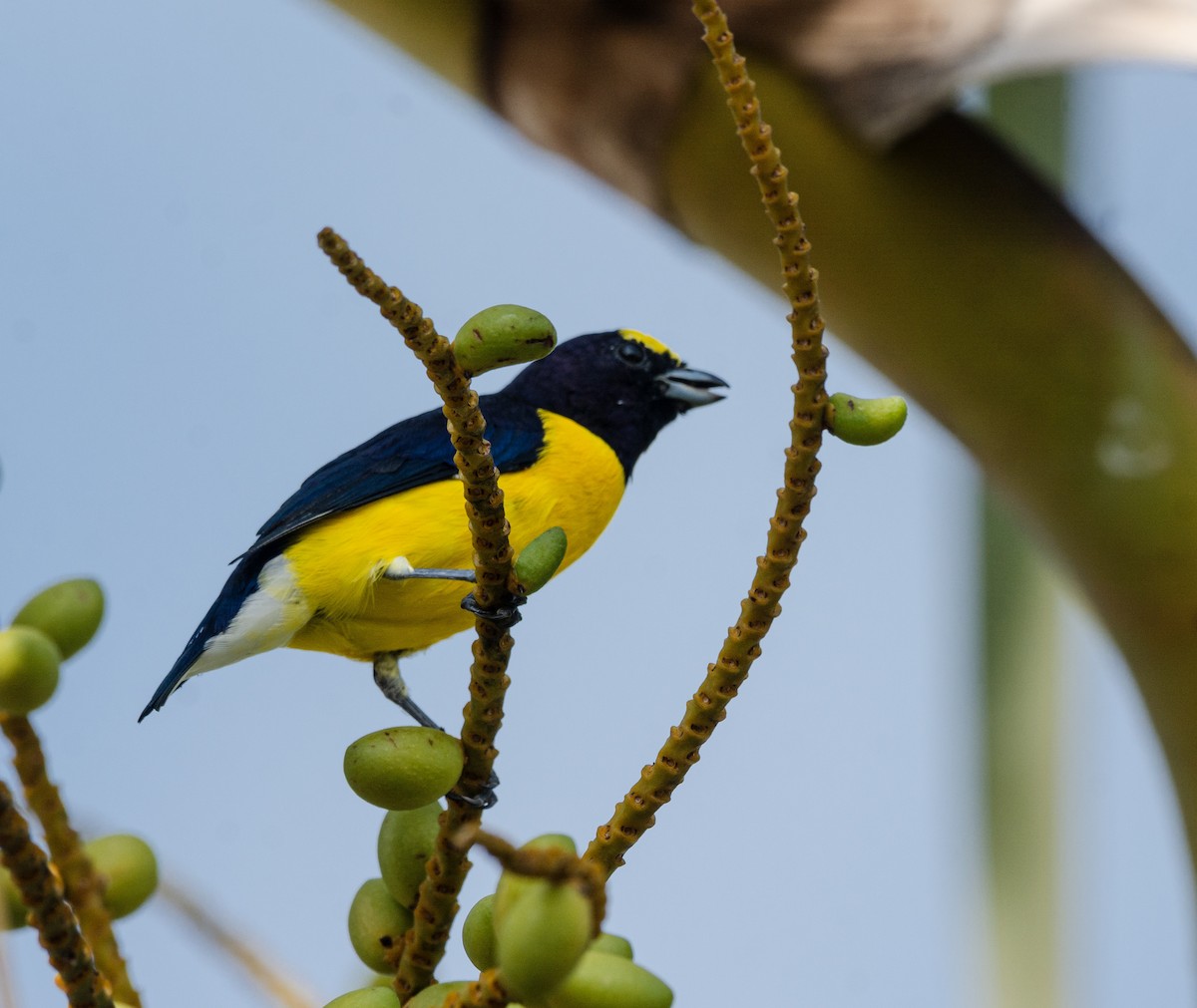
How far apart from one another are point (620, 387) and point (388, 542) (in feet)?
1.48

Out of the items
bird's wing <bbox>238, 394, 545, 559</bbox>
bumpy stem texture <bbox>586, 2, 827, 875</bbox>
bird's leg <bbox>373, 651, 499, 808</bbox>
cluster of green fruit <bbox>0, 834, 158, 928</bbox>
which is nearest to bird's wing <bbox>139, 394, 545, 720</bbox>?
bird's wing <bbox>238, 394, 545, 559</bbox>

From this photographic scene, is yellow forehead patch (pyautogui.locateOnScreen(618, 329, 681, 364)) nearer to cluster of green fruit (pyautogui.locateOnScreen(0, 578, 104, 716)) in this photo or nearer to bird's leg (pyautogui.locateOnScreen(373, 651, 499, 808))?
bird's leg (pyautogui.locateOnScreen(373, 651, 499, 808))

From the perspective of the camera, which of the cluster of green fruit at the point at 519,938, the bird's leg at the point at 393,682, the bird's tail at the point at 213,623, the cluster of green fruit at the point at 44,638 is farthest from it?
the bird's leg at the point at 393,682

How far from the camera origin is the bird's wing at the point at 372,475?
1.14 metres

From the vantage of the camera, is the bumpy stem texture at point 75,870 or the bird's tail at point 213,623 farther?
the bird's tail at point 213,623

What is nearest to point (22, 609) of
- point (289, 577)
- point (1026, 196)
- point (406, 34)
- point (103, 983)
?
point (103, 983)

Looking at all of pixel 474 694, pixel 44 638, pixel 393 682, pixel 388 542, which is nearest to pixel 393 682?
pixel 393 682

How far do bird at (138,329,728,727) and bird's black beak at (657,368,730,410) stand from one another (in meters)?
0.13

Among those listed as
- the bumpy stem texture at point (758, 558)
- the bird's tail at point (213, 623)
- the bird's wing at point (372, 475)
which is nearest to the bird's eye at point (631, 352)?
the bird's wing at point (372, 475)

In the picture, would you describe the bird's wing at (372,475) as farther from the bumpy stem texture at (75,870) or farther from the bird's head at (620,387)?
the bumpy stem texture at (75,870)

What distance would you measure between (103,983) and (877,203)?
720 millimetres

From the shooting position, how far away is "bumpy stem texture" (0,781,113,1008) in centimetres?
59

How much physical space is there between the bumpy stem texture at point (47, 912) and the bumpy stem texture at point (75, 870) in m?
0.08

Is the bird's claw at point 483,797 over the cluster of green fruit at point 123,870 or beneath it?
over
